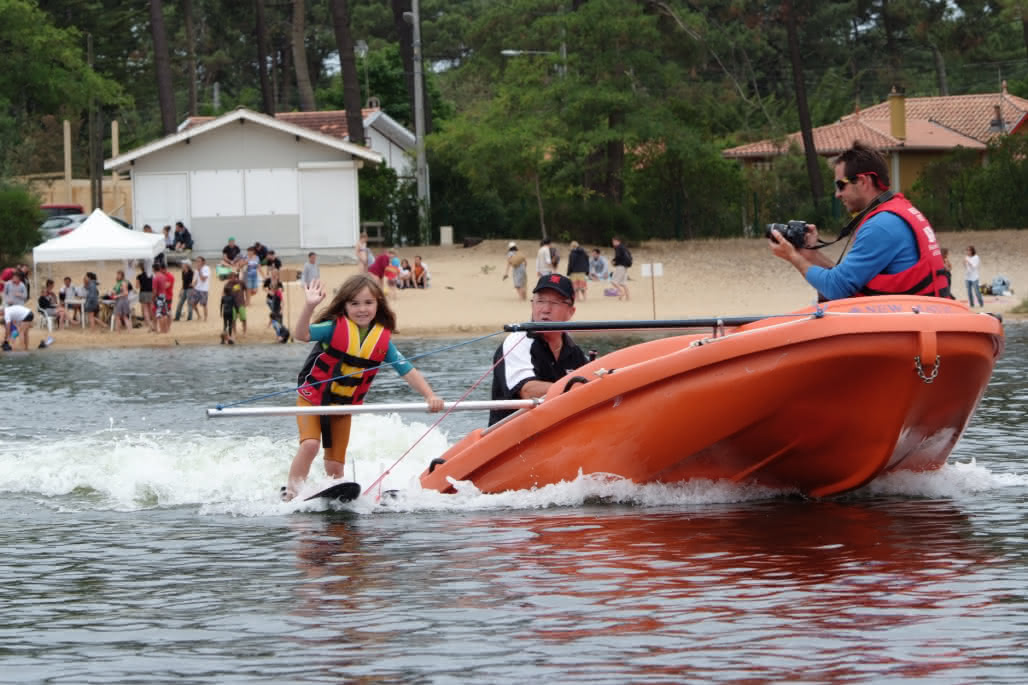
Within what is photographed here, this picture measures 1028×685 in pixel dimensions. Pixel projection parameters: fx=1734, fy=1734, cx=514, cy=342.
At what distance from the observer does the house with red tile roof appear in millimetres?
58062

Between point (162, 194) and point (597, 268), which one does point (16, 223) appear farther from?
point (597, 268)

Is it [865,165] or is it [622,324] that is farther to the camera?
[622,324]

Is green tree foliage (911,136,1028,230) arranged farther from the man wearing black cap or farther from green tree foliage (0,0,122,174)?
the man wearing black cap

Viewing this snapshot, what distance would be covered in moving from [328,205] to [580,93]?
7.85 m

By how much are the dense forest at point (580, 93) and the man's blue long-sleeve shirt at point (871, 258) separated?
36.5 m

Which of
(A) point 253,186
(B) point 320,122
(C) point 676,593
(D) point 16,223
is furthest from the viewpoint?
(B) point 320,122

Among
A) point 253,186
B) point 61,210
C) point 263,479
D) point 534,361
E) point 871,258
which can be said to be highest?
point 253,186

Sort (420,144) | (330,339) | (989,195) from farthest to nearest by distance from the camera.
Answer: (989,195), (420,144), (330,339)

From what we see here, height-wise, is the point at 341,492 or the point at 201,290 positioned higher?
the point at 201,290

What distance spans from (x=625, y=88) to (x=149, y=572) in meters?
39.3

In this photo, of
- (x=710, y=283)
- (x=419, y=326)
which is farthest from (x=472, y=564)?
(x=710, y=283)


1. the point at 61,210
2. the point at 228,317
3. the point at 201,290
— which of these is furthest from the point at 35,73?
the point at 228,317

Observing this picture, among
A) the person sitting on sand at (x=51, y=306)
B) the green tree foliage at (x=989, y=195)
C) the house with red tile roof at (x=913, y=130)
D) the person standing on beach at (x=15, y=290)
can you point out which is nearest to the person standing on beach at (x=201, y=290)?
the person sitting on sand at (x=51, y=306)

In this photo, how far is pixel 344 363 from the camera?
10.6 meters
